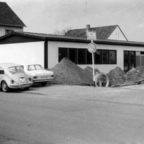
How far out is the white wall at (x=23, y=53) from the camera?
2564 cm

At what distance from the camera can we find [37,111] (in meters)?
11.3

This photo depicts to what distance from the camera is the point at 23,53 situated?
27406mm

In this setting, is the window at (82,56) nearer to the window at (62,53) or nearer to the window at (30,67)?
the window at (62,53)

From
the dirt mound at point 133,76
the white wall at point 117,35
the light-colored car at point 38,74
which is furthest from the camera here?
the white wall at point 117,35

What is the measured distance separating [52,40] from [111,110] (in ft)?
48.2

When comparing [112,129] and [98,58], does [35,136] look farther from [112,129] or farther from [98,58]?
[98,58]

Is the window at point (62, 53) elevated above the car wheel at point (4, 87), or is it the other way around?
the window at point (62, 53)

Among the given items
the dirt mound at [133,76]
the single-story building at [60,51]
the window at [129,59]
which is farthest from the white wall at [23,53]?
the window at [129,59]

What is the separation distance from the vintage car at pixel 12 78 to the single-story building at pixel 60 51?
616 cm

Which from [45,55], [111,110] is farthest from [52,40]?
[111,110]

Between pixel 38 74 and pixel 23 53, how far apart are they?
24.6 feet

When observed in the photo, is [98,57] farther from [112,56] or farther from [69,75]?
[69,75]

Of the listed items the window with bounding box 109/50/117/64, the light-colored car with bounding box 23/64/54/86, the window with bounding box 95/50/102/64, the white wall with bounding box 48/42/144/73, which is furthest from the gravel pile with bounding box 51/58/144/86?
the window with bounding box 109/50/117/64

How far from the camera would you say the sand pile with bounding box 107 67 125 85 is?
27.8 metres
